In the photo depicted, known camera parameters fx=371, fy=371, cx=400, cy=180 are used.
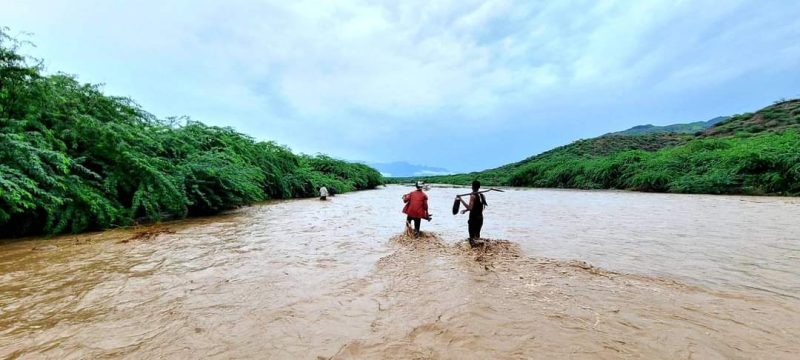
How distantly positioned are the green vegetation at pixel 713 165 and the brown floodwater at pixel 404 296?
13625 mm

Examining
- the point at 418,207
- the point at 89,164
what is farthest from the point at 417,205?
the point at 89,164

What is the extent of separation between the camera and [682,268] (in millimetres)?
5984

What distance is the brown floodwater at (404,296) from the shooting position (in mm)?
3387

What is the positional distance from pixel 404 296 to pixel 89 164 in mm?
11006

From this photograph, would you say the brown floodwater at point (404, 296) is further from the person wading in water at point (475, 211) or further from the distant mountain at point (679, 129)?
the distant mountain at point (679, 129)

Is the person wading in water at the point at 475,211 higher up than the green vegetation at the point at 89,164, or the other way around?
the green vegetation at the point at 89,164

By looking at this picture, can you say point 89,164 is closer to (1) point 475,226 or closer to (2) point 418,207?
(2) point 418,207

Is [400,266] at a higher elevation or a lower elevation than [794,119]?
lower

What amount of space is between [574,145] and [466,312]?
63.1m

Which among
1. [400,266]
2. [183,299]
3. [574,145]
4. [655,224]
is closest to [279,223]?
[400,266]

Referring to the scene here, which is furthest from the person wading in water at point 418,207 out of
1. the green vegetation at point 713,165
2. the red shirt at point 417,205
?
the green vegetation at point 713,165

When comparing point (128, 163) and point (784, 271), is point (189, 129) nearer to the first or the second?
point (128, 163)

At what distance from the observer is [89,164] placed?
35.4ft

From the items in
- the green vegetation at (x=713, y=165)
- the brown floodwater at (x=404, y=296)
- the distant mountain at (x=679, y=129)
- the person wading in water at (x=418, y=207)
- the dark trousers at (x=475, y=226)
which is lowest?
the brown floodwater at (x=404, y=296)
